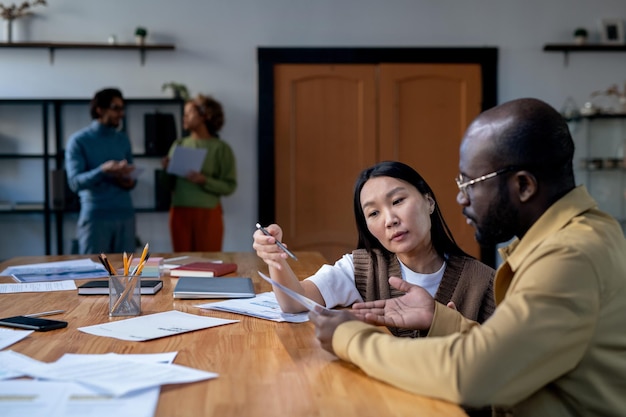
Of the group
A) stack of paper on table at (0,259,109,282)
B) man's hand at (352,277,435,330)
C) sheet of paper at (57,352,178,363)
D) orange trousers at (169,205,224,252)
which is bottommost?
orange trousers at (169,205,224,252)

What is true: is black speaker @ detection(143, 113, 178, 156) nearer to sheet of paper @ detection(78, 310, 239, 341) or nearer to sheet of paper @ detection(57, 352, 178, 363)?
sheet of paper @ detection(78, 310, 239, 341)

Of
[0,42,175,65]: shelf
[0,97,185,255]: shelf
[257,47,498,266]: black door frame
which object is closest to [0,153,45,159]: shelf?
[0,97,185,255]: shelf

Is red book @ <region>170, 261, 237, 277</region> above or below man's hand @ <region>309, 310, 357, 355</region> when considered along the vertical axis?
below

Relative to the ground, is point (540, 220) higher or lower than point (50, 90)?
lower

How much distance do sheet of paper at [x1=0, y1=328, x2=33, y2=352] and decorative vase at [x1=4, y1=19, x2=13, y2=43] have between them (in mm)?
4449

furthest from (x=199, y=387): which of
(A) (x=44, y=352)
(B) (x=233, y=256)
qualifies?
(B) (x=233, y=256)

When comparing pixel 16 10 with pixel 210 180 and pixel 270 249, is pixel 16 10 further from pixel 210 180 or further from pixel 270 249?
pixel 270 249

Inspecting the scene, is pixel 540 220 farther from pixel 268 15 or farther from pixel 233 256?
pixel 268 15

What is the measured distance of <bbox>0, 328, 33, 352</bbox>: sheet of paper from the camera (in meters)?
1.48

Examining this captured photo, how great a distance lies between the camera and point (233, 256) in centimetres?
326

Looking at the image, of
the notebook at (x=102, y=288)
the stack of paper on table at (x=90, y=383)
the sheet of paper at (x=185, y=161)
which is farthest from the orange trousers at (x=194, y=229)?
the stack of paper on table at (x=90, y=383)

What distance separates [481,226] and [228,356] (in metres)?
0.51

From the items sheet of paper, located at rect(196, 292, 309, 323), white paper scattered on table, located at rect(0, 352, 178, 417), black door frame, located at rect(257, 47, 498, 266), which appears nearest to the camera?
white paper scattered on table, located at rect(0, 352, 178, 417)


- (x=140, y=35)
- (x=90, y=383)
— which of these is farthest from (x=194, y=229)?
(x=90, y=383)
